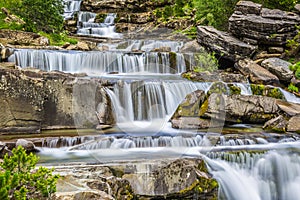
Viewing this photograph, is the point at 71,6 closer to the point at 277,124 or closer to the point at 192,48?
the point at 192,48

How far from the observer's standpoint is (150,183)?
5.32 m

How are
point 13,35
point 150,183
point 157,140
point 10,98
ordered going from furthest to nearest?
point 13,35 < point 10,98 < point 157,140 < point 150,183

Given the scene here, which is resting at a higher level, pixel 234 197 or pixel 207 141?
pixel 207 141

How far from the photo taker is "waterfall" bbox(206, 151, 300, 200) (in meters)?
6.33

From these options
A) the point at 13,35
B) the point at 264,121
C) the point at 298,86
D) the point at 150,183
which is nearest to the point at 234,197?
the point at 150,183

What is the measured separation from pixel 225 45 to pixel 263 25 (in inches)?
85.8

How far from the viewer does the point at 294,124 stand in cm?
917

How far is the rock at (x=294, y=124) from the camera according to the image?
9.00 meters

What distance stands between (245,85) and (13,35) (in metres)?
12.0

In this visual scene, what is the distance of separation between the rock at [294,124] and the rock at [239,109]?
2.18ft

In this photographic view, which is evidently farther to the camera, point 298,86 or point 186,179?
point 298,86

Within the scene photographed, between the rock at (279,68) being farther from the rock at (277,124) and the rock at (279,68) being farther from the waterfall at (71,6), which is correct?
the waterfall at (71,6)

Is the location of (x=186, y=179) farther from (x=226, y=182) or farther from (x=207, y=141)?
(x=207, y=141)

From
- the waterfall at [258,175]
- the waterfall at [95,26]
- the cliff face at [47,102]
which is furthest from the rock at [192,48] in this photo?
the waterfall at [258,175]
